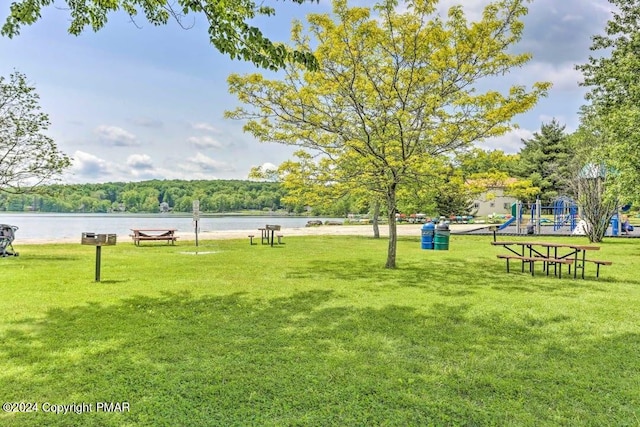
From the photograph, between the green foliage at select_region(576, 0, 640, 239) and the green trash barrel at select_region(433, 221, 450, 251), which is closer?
the green foliage at select_region(576, 0, 640, 239)

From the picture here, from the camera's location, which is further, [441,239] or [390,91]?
[441,239]

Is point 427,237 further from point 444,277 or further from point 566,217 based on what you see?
point 566,217

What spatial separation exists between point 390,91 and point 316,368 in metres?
7.30

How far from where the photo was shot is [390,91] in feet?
31.3

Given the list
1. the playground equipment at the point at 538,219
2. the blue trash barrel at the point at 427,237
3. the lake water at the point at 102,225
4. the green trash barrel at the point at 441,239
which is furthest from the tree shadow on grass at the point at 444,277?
the lake water at the point at 102,225

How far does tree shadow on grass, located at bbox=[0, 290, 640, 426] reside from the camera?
2955mm

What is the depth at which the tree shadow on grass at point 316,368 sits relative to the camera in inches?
116

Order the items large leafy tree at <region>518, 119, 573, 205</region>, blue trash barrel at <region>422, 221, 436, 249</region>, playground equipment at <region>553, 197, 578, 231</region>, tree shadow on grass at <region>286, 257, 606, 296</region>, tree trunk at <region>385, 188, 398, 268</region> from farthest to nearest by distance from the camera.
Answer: large leafy tree at <region>518, 119, 573, 205</region>
playground equipment at <region>553, 197, 578, 231</region>
blue trash barrel at <region>422, 221, 436, 249</region>
tree trunk at <region>385, 188, 398, 268</region>
tree shadow on grass at <region>286, 257, 606, 296</region>

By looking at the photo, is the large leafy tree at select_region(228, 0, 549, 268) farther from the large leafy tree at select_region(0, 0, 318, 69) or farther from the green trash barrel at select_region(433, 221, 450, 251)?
the green trash barrel at select_region(433, 221, 450, 251)

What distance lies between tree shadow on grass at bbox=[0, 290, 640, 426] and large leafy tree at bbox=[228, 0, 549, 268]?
4907mm

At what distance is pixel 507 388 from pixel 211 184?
109927mm

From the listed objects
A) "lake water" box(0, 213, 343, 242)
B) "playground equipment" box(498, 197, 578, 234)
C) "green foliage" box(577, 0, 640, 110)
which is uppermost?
"green foliage" box(577, 0, 640, 110)

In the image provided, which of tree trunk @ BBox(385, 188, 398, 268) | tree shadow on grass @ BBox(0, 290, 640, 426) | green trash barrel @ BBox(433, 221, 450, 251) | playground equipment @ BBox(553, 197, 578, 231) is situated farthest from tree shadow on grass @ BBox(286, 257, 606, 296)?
playground equipment @ BBox(553, 197, 578, 231)

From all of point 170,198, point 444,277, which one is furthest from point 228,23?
point 170,198
